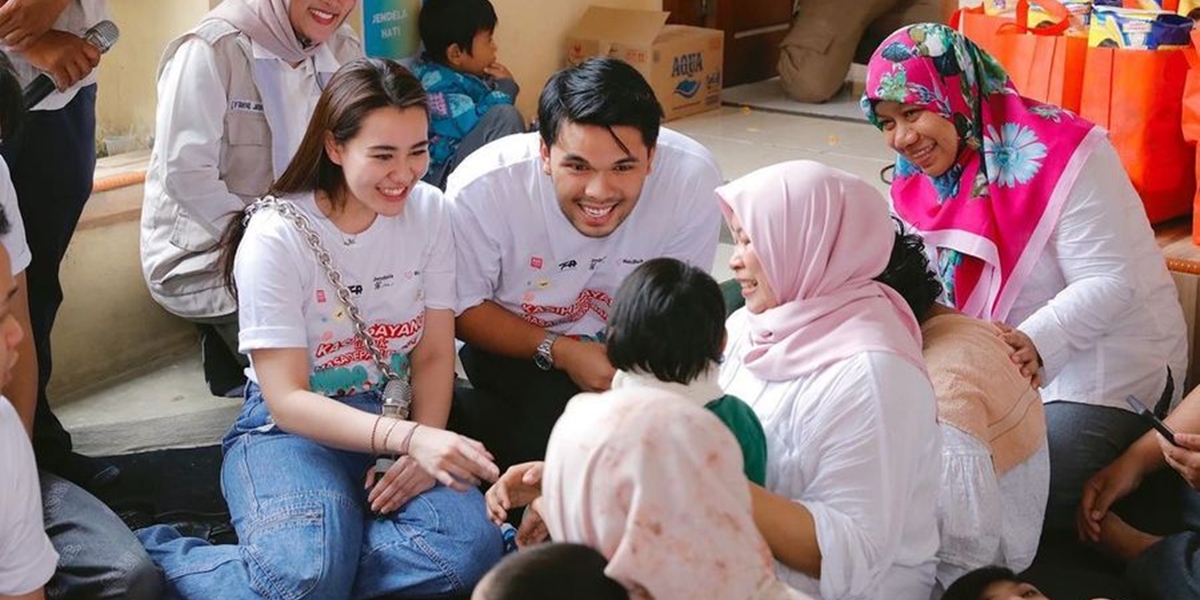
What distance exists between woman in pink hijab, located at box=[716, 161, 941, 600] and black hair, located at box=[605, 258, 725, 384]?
16 cm

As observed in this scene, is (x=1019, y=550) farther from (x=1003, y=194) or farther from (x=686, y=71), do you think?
(x=686, y=71)

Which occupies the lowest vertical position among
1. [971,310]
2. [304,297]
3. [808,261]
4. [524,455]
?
[524,455]

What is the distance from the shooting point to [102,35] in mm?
2613

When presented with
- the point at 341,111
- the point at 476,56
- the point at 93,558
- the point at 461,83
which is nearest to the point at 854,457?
the point at 341,111

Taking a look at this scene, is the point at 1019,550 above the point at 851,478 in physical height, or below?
below

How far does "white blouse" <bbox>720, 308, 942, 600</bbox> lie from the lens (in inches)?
68.7

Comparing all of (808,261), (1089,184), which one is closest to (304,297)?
(808,261)

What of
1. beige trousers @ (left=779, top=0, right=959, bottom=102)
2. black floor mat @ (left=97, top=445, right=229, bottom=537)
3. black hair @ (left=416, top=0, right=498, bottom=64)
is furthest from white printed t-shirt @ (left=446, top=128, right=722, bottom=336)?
beige trousers @ (left=779, top=0, right=959, bottom=102)

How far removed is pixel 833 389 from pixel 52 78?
5.11 ft

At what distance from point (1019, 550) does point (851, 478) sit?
0.55 metres

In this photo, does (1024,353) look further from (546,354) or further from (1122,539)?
(546,354)

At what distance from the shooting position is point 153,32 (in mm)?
3605

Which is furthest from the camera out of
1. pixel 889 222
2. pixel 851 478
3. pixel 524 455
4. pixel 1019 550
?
pixel 524 455

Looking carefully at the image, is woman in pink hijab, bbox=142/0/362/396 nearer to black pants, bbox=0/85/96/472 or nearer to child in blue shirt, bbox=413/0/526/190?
black pants, bbox=0/85/96/472
